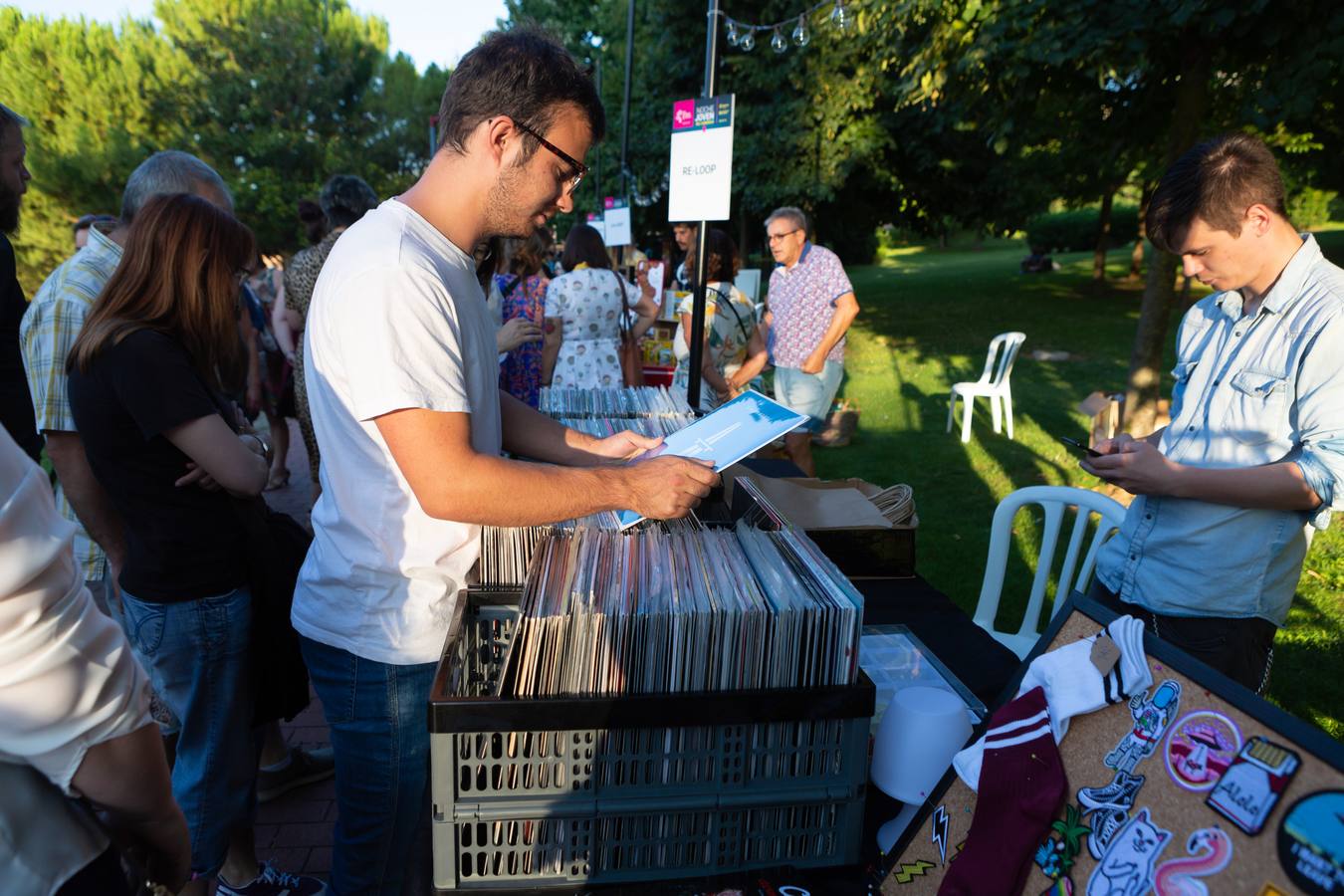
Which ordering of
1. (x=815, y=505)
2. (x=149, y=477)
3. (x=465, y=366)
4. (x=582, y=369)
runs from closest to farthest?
1. (x=465, y=366)
2. (x=149, y=477)
3. (x=815, y=505)
4. (x=582, y=369)

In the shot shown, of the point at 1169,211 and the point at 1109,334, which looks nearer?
the point at 1169,211

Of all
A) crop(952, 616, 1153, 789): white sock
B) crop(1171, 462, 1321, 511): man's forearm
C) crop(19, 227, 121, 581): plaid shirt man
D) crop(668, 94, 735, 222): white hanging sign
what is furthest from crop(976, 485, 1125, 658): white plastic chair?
crop(19, 227, 121, 581): plaid shirt man

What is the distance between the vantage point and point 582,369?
500 cm

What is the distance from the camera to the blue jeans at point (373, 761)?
5.15ft

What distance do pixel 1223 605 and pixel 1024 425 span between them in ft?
24.4

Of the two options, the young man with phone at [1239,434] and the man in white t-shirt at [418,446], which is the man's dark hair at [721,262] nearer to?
the young man with phone at [1239,434]

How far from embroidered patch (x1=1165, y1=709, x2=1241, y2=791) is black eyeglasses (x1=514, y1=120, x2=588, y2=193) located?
52.5 inches

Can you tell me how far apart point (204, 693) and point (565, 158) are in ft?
5.65

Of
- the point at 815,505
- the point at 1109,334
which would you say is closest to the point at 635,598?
the point at 815,505

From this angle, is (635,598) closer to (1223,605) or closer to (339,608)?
(339,608)

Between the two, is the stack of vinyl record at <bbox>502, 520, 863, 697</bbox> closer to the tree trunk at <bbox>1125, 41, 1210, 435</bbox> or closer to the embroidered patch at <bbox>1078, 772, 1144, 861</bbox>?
the embroidered patch at <bbox>1078, 772, 1144, 861</bbox>

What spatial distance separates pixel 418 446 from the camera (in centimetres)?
130

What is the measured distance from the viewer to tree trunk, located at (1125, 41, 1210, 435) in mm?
5586

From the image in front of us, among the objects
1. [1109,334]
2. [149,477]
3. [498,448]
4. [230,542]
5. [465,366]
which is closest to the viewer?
[465,366]
